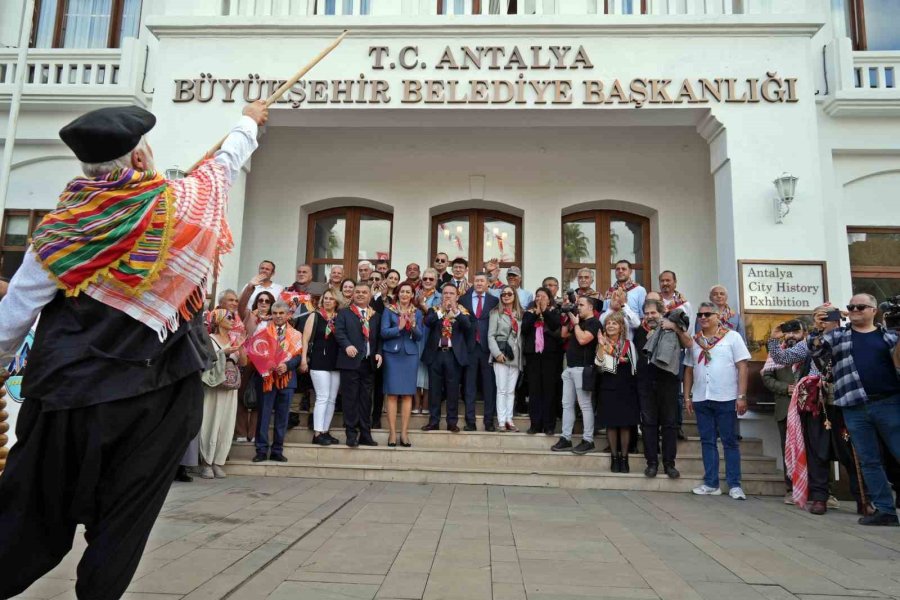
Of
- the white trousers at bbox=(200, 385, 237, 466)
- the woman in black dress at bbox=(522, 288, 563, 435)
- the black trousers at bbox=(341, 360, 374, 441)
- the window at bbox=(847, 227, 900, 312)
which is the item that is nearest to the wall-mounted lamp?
the window at bbox=(847, 227, 900, 312)

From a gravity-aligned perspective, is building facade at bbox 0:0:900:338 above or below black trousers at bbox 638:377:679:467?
above

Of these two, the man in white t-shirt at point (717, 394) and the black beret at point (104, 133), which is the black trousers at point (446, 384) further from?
the black beret at point (104, 133)

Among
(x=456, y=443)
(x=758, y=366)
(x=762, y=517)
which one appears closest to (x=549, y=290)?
(x=456, y=443)

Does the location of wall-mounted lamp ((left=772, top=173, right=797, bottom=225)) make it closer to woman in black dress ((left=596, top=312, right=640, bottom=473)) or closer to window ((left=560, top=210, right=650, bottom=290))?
window ((left=560, top=210, right=650, bottom=290))

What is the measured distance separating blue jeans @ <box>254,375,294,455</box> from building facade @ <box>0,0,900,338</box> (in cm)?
245

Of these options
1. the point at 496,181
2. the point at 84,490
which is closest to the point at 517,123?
the point at 496,181

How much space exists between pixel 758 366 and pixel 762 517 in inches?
112

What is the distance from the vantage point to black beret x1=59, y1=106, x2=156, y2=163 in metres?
1.88

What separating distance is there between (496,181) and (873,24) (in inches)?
257

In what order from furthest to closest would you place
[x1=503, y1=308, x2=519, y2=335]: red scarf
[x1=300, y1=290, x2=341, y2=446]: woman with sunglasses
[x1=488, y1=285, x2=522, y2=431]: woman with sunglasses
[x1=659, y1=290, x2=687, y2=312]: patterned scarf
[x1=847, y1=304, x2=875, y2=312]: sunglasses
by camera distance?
[x1=659, y1=290, x2=687, y2=312]: patterned scarf → [x1=503, y1=308, x2=519, y2=335]: red scarf → [x1=488, y1=285, x2=522, y2=431]: woman with sunglasses → [x1=300, y1=290, x2=341, y2=446]: woman with sunglasses → [x1=847, y1=304, x2=875, y2=312]: sunglasses

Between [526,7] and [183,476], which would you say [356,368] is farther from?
[526,7]

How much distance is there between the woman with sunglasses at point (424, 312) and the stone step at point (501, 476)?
4.54 feet

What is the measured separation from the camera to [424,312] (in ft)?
25.5

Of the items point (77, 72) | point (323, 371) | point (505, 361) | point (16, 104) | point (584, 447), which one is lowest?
point (584, 447)
